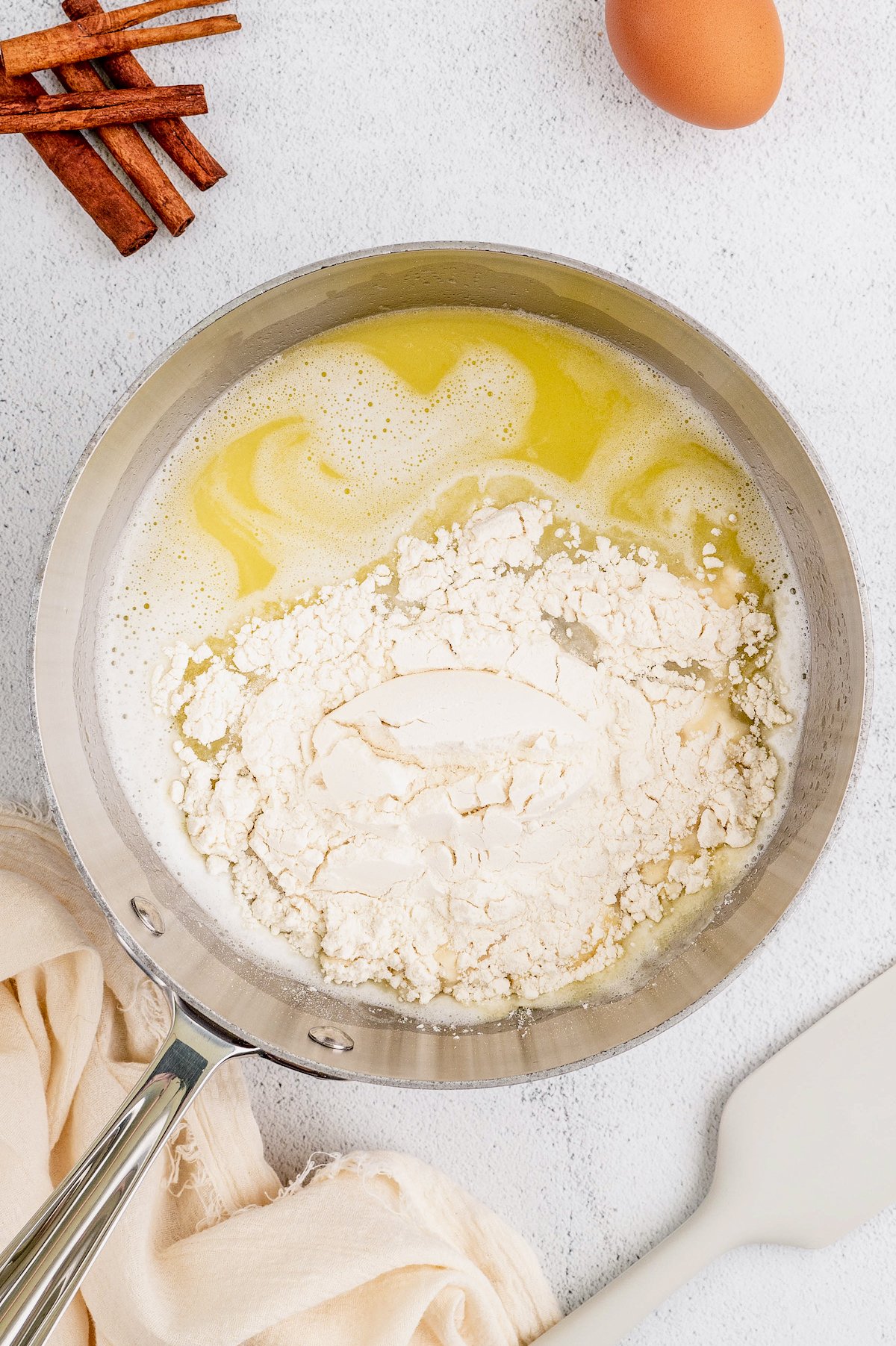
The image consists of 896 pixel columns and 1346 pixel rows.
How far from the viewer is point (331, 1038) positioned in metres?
0.79

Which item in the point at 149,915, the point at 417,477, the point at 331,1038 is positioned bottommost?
the point at 331,1038

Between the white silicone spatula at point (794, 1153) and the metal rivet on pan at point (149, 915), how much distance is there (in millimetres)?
463

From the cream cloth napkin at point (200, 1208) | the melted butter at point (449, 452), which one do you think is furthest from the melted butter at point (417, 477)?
the cream cloth napkin at point (200, 1208)

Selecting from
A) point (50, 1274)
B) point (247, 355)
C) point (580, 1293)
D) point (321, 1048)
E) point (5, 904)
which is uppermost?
point (247, 355)

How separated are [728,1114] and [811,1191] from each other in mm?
Result: 98

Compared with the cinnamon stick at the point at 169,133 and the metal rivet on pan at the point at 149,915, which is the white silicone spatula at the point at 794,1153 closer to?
the metal rivet on pan at the point at 149,915

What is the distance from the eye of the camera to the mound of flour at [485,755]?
747 mm

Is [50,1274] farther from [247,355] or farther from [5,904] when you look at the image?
[247,355]

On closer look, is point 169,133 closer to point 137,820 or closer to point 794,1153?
point 137,820

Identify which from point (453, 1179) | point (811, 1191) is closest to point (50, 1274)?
point (453, 1179)

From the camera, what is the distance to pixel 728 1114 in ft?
2.61

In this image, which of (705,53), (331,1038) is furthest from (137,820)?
(705,53)

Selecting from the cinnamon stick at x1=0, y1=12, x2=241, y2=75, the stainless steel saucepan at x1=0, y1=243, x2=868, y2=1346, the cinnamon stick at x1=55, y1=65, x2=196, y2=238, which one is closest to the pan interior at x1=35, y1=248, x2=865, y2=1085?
the stainless steel saucepan at x1=0, y1=243, x2=868, y2=1346

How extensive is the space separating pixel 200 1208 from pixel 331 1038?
0.17 m
